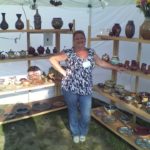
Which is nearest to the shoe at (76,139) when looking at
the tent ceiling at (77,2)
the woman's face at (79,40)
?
the woman's face at (79,40)

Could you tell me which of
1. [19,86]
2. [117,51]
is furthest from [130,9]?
[19,86]

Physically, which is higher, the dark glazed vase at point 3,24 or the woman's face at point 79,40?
the dark glazed vase at point 3,24

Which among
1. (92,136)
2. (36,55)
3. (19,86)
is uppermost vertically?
A: (36,55)

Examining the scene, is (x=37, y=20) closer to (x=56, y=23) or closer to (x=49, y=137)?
(x=56, y=23)

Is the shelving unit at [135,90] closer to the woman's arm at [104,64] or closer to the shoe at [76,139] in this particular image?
the woman's arm at [104,64]

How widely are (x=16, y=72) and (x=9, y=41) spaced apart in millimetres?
449

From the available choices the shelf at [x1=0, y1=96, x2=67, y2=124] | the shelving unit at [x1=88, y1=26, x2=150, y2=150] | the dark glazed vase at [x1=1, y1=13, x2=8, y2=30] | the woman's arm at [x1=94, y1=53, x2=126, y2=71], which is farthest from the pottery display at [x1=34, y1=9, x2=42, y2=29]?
the shelf at [x1=0, y1=96, x2=67, y2=124]

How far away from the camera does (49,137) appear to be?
2.91 meters

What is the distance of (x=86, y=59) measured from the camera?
2574 mm

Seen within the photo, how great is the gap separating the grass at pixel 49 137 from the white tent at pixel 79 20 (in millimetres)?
660

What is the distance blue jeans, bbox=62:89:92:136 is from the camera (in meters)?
2.64

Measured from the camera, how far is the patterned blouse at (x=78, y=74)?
2.56 m

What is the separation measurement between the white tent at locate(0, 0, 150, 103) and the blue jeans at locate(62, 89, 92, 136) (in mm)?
989

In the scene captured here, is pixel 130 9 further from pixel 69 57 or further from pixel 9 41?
pixel 9 41
